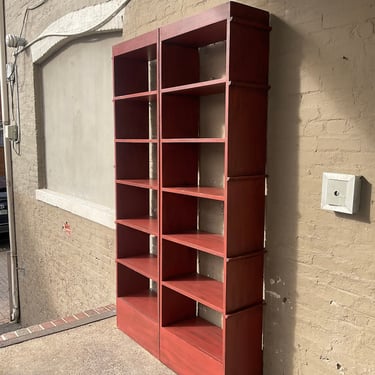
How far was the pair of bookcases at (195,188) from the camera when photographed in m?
1.94

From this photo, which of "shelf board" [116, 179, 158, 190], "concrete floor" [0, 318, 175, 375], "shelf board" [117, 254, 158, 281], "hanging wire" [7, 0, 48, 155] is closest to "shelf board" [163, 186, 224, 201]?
"shelf board" [116, 179, 158, 190]

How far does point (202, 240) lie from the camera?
2.25m

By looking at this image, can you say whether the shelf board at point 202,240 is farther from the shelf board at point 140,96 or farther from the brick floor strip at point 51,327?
the brick floor strip at point 51,327

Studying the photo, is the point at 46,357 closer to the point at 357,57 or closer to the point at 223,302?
the point at 223,302

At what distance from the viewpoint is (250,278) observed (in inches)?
82.1

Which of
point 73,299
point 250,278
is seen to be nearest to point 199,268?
point 250,278

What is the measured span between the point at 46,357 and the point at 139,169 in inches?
52.5

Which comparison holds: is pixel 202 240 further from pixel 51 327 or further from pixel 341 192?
pixel 51 327

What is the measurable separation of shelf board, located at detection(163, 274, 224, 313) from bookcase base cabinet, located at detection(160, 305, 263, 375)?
138mm

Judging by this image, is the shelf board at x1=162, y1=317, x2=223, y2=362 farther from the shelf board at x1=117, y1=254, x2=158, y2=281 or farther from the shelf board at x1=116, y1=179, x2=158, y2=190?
the shelf board at x1=116, y1=179, x2=158, y2=190

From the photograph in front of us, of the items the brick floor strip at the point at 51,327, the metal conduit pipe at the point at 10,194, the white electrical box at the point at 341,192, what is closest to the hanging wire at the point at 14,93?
the metal conduit pipe at the point at 10,194

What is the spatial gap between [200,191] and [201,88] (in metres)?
0.53

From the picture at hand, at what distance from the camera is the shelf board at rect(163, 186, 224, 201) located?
6.70ft

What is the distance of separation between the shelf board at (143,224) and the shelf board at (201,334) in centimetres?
59
